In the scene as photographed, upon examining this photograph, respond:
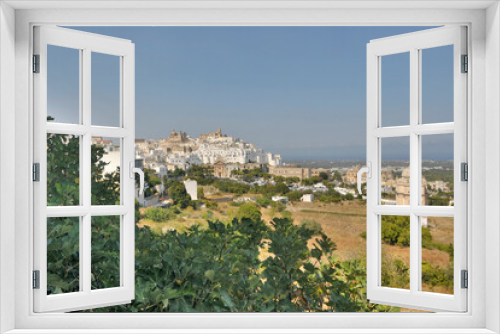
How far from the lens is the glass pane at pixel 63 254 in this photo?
2434 millimetres

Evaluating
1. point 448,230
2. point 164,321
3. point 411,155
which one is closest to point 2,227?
point 164,321

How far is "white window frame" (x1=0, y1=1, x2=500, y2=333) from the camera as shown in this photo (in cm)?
174

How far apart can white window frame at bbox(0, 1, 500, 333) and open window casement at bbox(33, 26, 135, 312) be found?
0.05 metres

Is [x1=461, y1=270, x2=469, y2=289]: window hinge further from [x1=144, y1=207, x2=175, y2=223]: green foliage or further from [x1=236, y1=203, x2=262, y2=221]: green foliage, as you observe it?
[x1=144, y1=207, x2=175, y2=223]: green foliage

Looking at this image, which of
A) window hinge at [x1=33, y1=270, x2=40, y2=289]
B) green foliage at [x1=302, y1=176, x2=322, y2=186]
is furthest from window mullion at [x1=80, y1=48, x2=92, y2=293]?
green foliage at [x1=302, y1=176, x2=322, y2=186]

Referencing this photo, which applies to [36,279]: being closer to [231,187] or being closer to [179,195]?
[179,195]

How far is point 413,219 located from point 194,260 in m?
1.67

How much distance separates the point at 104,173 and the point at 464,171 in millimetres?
2555

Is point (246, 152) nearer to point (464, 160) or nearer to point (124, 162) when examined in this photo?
point (124, 162)

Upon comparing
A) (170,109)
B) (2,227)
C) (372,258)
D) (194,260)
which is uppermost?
(170,109)

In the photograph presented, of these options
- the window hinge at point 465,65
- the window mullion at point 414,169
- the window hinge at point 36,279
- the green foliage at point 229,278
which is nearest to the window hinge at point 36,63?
the window hinge at point 36,279

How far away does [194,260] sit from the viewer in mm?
3037

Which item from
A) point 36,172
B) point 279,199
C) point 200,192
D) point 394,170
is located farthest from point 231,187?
point 36,172

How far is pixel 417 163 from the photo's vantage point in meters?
Answer: 2.01
